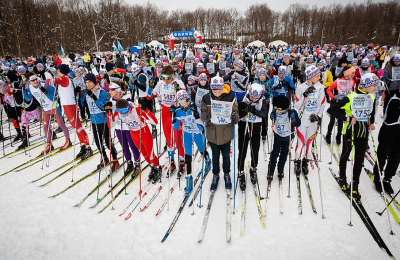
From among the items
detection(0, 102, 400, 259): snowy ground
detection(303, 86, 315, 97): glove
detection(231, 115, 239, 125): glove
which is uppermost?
detection(303, 86, 315, 97): glove

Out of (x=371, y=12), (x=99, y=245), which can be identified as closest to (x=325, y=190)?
(x=99, y=245)

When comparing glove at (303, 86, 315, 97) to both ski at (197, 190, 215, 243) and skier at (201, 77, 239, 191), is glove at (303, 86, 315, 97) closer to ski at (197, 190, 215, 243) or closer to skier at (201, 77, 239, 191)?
skier at (201, 77, 239, 191)

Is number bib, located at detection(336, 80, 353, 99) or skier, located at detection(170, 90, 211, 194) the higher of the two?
number bib, located at detection(336, 80, 353, 99)

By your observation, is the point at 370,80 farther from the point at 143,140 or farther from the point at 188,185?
the point at 143,140

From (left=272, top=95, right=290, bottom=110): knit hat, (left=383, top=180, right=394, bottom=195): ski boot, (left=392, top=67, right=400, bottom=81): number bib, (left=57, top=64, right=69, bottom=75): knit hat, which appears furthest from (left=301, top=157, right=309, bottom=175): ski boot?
(left=57, top=64, right=69, bottom=75): knit hat

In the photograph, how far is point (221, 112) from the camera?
354 cm

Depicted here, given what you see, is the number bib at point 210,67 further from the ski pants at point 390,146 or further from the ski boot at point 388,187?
the ski boot at point 388,187

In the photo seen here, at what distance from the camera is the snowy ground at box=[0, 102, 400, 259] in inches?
113

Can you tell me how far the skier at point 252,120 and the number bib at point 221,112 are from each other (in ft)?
1.21

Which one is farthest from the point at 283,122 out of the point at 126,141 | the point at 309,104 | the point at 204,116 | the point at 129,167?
the point at 129,167

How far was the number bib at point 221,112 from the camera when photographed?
3.50m

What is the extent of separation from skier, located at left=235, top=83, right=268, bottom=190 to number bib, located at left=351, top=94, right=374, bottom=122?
55.8 inches

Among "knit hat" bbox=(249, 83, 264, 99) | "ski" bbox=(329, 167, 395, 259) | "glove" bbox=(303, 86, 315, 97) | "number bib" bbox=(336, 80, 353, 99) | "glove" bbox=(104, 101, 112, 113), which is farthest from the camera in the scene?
"number bib" bbox=(336, 80, 353, 99)

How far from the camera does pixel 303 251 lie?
2801 millimetres
